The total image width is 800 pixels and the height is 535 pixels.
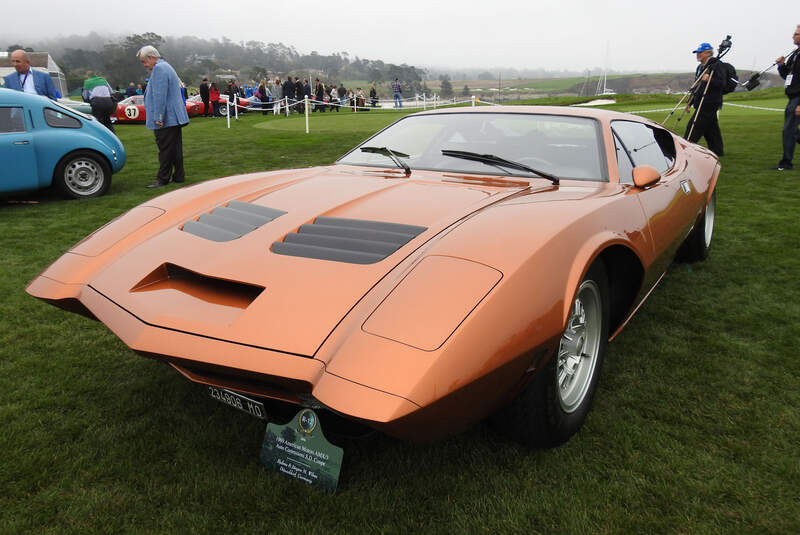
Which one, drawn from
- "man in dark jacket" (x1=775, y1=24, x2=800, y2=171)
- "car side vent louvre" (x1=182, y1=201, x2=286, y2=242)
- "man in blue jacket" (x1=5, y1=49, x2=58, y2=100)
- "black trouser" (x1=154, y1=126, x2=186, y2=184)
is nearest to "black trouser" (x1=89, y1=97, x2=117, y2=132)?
"man in blue jacket" (x1=5, y1=49, x2=58, y2=100)

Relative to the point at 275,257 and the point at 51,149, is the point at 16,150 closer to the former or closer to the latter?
the point at 51,149

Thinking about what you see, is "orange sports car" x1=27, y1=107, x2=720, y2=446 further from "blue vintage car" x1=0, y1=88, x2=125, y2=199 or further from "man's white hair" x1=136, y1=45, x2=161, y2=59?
Answer: "man's white hair" x1=136, y1=45, x2=161, y2=59

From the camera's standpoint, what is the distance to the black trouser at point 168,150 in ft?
23.1

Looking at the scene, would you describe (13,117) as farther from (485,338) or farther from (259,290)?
(485,338)

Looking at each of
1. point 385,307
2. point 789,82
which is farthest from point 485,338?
point 789,82

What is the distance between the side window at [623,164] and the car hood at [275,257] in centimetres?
57

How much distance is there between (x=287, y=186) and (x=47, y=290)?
3.50 ft

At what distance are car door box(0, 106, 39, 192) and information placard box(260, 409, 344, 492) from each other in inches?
220

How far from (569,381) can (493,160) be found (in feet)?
3.78

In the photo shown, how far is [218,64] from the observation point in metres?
121

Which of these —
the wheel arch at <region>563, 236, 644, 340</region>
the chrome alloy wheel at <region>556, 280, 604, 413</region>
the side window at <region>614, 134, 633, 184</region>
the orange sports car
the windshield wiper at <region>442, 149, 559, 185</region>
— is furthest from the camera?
the side window at <region>614, 134, 633, 184</region>

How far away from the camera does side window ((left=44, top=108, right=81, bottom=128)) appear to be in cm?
614

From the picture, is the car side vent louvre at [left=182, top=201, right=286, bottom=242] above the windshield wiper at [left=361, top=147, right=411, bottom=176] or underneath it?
underneath

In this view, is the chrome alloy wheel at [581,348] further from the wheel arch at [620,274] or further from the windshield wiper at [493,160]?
the windshield wiper at [493,160]
